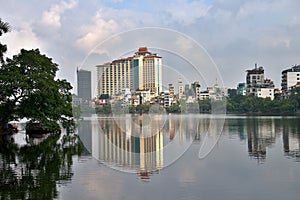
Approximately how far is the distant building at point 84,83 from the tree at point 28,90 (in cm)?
1273

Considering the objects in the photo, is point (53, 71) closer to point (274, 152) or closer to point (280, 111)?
point (274, 152)

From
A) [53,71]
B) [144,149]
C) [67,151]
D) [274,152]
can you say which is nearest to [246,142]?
[274,152]

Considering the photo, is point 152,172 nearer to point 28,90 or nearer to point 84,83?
point 84,83

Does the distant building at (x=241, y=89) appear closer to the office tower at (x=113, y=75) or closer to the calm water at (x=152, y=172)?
the calm water at (x=152, y=172)

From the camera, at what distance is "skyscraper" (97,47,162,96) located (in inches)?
545

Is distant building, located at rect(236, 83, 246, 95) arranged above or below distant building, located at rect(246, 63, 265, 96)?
below

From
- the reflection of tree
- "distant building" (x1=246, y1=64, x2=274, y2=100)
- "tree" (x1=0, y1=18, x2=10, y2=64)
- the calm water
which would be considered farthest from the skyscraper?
"distant building" (x1=246, y1=64, x2=274, y2=100)

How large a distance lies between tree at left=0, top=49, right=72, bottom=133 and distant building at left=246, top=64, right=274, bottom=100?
81462mm

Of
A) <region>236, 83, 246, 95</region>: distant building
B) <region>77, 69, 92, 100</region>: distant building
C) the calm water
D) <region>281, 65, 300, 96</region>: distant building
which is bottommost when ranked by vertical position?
the calm water

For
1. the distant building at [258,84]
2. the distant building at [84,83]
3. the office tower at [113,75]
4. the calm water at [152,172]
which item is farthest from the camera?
the distant building at [258,84]

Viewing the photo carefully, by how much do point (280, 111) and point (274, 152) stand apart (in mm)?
67976

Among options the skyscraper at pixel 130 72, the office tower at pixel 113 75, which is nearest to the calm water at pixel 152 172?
the office tower at pixel 113 75

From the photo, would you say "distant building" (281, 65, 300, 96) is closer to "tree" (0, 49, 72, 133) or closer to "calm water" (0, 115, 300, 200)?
"tree" (0, 49, 72, 133)

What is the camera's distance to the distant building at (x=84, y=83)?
13.4m
